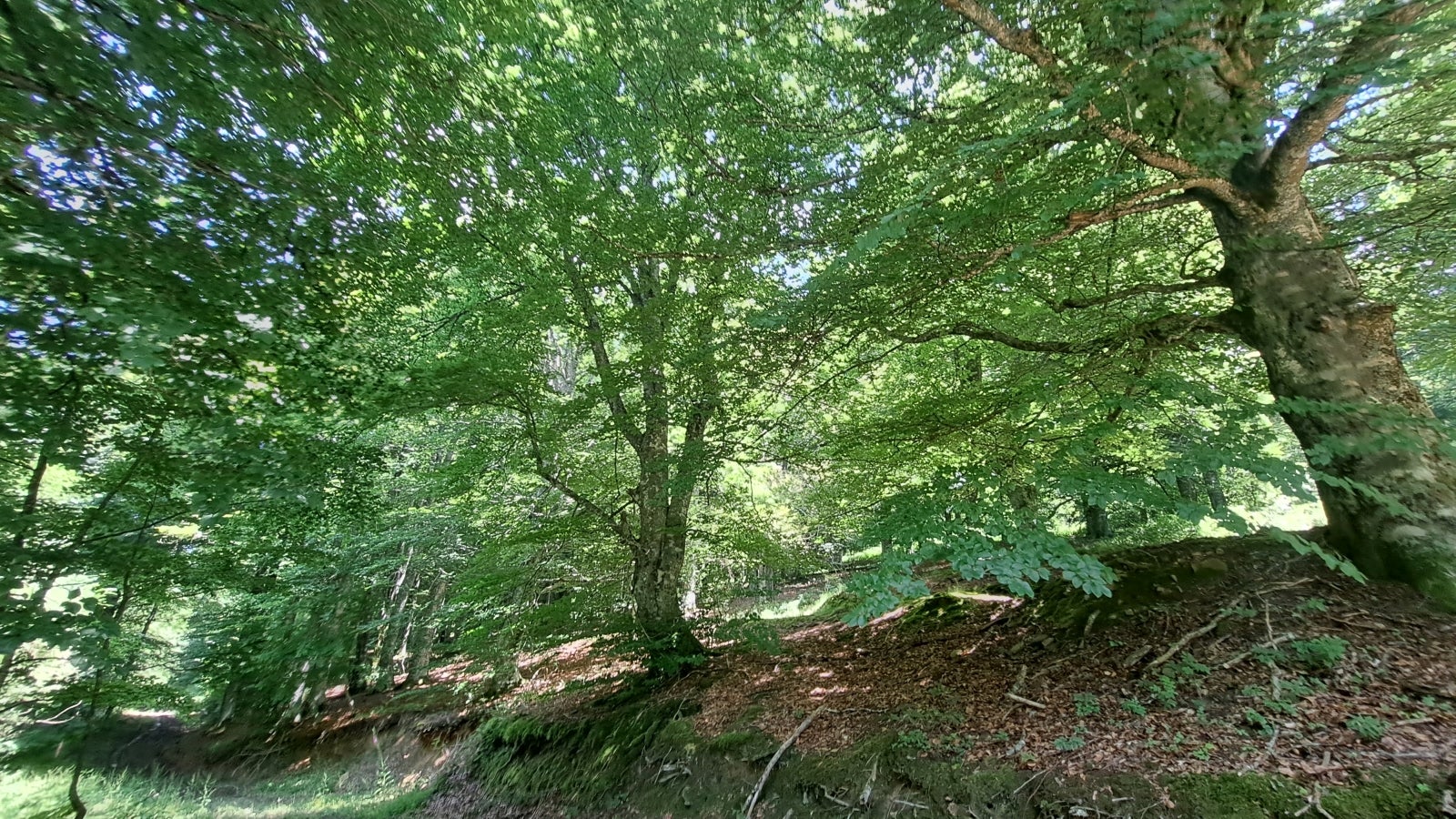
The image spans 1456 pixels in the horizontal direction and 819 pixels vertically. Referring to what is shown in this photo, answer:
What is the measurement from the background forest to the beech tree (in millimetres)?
37

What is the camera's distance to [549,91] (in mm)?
5355

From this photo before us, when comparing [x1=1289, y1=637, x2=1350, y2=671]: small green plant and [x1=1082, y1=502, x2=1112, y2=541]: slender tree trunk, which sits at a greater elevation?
[x1=1082, y1=502, x2=1112, y2=541]: slender tree trunk

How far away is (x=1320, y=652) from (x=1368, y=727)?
745 mm

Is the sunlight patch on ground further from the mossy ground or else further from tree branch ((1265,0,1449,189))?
tree branch ((1265,0,1449,189))

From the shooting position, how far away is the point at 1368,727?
3.13 m

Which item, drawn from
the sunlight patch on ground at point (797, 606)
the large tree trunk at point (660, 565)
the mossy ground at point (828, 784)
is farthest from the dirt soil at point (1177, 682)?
the sunlight patch on ground at point (797, 606)

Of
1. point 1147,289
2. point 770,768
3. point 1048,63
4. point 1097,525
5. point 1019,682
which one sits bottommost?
point 770,768

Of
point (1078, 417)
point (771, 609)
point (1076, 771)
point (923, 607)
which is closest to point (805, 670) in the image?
point (923, 607)

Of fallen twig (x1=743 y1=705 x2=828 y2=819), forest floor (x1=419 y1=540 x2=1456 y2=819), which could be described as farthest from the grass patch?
fallen twig (x1=743 y1=705 x2=828 y2=819)

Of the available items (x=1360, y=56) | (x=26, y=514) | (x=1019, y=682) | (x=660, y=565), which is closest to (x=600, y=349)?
(x=660, y=565)

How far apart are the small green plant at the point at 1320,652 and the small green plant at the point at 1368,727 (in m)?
0.56

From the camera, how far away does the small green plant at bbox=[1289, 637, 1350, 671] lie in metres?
3.70

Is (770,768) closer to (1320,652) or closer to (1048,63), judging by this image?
(1320,652)

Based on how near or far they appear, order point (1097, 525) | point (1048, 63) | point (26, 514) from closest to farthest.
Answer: point (1048, 63)
point (26, 514)
point (1097, 525)
